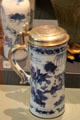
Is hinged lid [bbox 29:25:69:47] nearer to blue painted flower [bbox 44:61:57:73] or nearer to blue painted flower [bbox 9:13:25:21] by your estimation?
blue painted flower [bbox 44:61:57:73]

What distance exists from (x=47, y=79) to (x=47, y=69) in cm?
2

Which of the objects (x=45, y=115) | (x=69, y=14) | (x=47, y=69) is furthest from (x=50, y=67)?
(x=69, y=14)

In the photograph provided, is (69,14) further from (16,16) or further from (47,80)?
(47,80)

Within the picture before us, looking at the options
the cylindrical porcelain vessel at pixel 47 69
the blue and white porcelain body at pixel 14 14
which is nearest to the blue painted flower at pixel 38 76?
the cylindrical porcelain vessel at pixel 47 69

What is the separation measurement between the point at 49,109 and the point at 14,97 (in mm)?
123

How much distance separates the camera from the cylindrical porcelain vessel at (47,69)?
53 cm


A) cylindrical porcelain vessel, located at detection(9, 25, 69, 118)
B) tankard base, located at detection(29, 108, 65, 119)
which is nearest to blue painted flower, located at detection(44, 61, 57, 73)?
cylindrical porcelain vessel, located at detection(9, 25, 69, 118)

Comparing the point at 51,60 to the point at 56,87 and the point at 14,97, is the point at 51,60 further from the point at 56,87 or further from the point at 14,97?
the point at 14,97

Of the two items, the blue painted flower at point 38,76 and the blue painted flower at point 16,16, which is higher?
the blue painted flower at point 16,16

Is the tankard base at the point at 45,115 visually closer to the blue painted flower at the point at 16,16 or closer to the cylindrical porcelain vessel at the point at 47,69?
the cylindrical porcelain vessel at the point at 47,69

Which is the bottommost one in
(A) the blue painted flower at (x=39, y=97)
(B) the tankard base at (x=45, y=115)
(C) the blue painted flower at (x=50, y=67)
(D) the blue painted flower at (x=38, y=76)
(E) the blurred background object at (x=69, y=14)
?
(B) the tankard base at (x=45, y=115)

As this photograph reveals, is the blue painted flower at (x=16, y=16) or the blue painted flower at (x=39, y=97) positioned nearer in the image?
the blue painted flower at (x=39, y=97)

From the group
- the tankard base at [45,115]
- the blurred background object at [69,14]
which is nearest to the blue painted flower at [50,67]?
the tankard base at [45,115]

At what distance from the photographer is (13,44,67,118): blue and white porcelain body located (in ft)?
1.77
